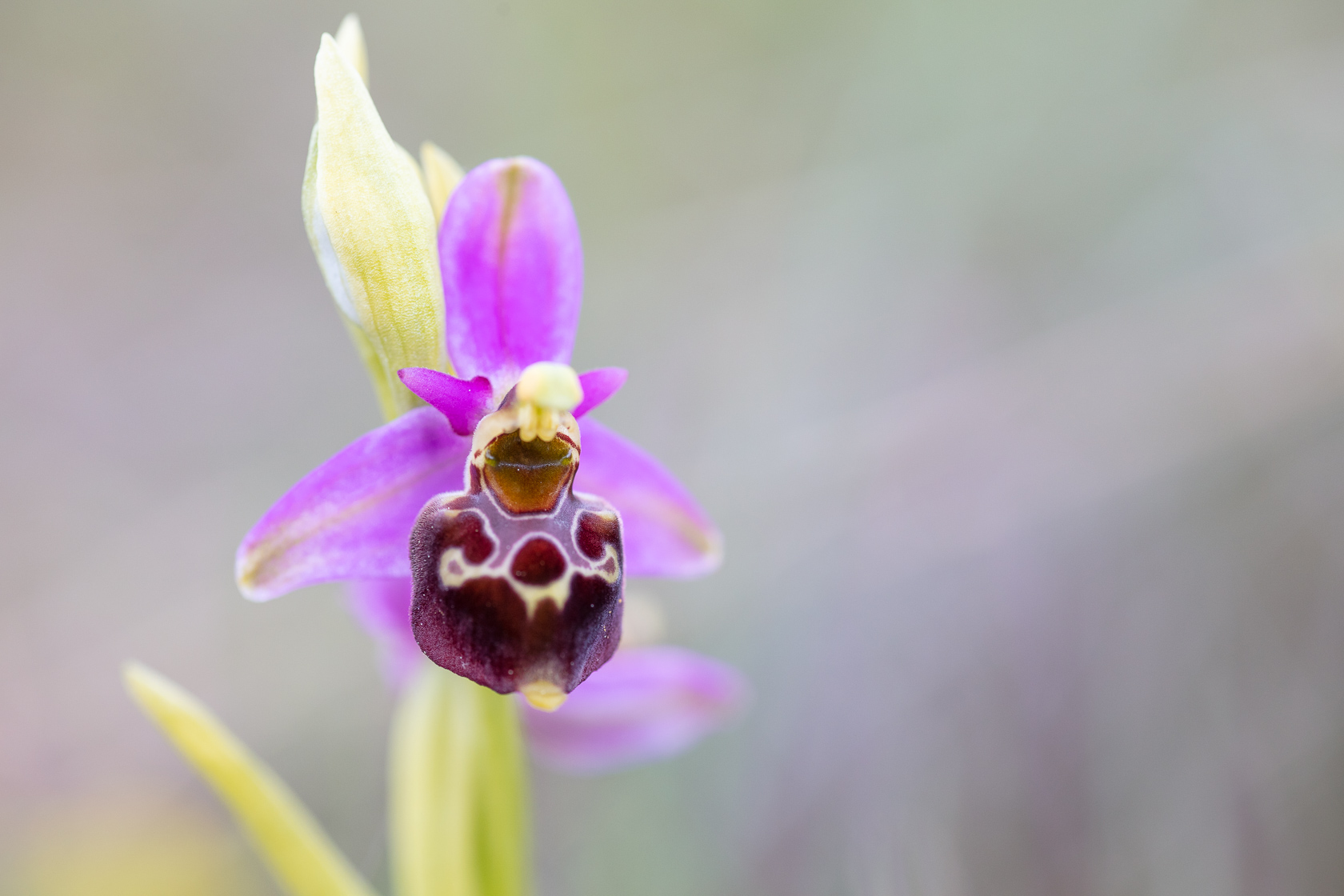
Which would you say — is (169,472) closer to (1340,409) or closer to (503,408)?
(503,408)

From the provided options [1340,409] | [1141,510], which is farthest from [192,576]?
[1340,409]

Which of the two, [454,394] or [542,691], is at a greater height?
[454,394]

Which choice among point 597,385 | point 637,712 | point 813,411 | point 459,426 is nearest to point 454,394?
Result: point 459,426

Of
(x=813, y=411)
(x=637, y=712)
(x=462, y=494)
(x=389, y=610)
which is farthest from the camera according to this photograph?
(x=813, y=411)

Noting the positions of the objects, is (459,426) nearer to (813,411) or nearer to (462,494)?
(462,494)

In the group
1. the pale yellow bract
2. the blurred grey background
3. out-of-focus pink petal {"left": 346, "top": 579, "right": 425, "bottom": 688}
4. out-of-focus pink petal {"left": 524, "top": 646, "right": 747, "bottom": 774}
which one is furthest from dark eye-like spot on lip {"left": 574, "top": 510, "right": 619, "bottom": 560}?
the blurred grey background

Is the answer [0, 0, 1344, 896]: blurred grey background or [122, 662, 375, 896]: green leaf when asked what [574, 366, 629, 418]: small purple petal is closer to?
[122, 662, 375, 896]: green leaf
